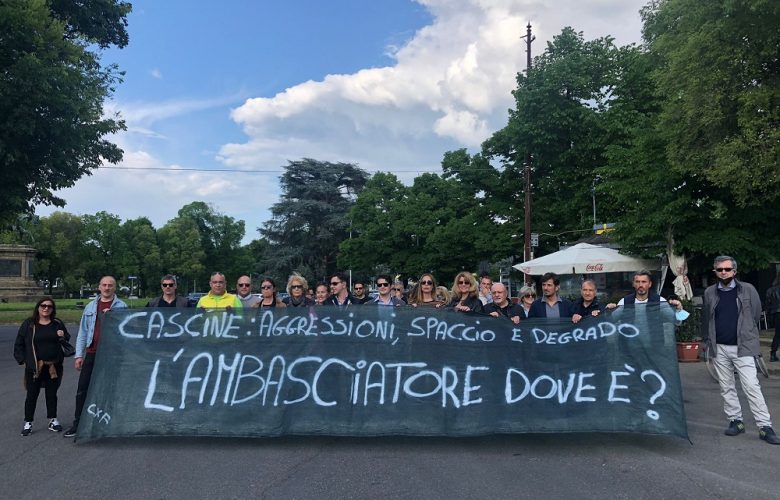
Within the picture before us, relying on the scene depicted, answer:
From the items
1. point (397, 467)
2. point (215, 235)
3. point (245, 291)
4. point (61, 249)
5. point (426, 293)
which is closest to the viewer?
point (397, 467)

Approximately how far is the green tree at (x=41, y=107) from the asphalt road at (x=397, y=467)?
9.72 m

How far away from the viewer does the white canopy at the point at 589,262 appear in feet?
52.7

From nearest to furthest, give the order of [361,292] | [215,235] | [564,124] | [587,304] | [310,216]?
[587,304] < [361,292] < [564,124] < [310,216] < [215,235]

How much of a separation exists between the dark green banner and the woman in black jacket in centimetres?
89

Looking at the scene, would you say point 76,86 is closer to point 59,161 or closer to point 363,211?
point 59,161

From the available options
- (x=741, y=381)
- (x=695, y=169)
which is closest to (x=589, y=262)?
(x=695, y=169)

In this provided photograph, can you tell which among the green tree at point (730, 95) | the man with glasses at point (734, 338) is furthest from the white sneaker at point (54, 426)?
the green tree at point (730, 95)

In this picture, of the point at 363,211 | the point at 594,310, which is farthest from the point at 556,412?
the point at 363,211

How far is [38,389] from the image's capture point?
6.52 m

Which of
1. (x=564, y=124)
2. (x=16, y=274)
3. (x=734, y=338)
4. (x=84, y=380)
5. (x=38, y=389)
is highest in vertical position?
(x=564, y=124)

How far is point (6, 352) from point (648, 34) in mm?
23790

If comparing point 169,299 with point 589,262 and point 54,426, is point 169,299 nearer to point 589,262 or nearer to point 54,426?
point 54,426

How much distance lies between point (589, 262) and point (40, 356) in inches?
530

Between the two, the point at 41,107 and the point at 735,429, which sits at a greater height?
the point at 41,107
